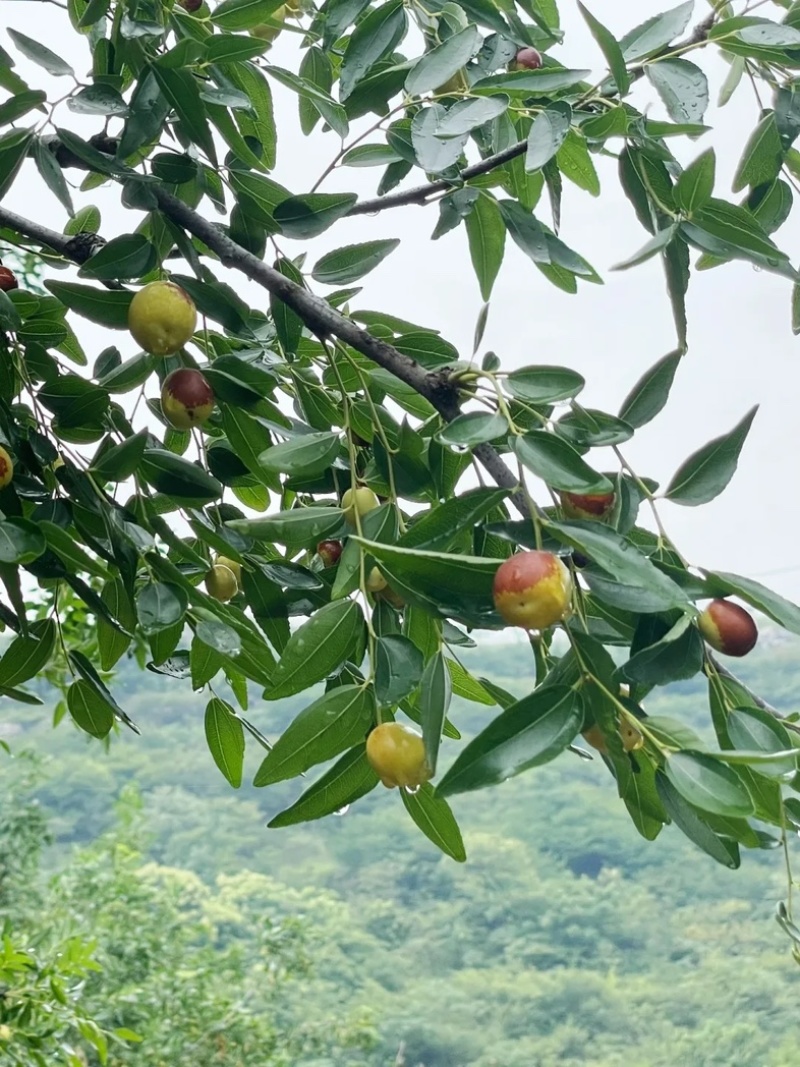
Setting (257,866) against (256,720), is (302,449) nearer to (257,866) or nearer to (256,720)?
(256,720)

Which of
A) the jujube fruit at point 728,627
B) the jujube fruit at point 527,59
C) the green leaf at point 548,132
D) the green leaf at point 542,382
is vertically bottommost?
the jujube fruit at point 728,627

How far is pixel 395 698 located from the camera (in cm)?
43

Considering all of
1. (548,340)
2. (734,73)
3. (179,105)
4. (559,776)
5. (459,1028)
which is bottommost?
(459,1028)

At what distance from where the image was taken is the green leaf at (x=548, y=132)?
0.49 metres

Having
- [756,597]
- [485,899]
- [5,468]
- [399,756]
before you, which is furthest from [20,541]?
[485,899]

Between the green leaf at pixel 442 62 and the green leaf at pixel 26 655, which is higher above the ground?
the green leaf at pixel 442 62

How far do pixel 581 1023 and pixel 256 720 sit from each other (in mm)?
1837

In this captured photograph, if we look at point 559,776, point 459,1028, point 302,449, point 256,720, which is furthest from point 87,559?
point 559,776

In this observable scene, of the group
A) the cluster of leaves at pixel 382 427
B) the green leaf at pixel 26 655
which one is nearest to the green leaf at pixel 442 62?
the cluster of leaves at pixel 382 427

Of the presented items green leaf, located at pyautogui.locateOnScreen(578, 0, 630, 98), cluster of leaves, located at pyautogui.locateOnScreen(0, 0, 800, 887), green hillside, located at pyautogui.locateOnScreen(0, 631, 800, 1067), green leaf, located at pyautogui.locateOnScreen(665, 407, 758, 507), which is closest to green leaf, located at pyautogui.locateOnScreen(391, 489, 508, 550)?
cluster of leaves, located at pyautogui.locateOnScreen(0, 0, 800, 887)

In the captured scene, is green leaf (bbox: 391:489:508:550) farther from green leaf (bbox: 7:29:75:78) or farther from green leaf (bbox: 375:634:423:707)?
green leaf (bbox: 7:29:75:78)

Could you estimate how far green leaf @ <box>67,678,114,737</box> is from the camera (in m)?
0.68

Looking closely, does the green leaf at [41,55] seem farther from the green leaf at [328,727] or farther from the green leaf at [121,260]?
the green leaf at [328,727]

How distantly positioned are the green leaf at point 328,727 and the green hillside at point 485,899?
13.3 ft
